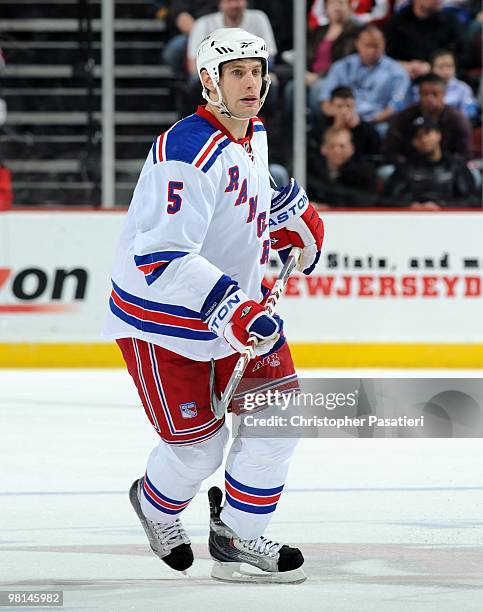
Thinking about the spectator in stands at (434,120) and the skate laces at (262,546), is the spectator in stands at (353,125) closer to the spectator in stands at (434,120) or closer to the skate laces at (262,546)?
the spectator in stands at (434,120)

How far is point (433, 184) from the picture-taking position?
24.8 feet

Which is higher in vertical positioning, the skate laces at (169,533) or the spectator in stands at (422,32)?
the spectator in stands at (422,32)

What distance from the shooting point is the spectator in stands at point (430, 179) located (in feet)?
24.8

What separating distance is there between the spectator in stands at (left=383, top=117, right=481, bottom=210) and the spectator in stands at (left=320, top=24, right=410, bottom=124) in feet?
0.75

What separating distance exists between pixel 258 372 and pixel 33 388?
335 centimetres

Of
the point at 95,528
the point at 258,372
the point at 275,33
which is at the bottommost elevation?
the point at 95,528

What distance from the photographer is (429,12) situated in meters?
7.96

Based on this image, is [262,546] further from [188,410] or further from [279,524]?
[279,524]

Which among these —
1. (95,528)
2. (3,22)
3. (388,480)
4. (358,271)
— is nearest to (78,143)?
(3,22)

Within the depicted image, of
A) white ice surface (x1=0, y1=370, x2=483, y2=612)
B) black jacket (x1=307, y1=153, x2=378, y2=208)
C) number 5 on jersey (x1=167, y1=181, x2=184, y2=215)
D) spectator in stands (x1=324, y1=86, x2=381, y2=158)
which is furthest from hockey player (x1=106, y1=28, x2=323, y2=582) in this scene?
spectator in stands (x1=324, y1=86, x2=381, y2=158)

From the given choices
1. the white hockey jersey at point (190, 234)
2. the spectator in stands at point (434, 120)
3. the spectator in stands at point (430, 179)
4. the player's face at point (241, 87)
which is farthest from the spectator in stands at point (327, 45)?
the player's face at point (241, 87)

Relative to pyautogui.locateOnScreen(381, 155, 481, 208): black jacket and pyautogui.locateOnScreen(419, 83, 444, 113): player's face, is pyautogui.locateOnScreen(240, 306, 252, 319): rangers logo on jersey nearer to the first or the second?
pyautogui.locateOnScreen(381, 155, 481, 208): black jacket

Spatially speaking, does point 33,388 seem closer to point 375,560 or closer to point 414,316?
point 414,316

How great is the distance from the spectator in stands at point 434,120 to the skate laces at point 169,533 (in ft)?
16.2
